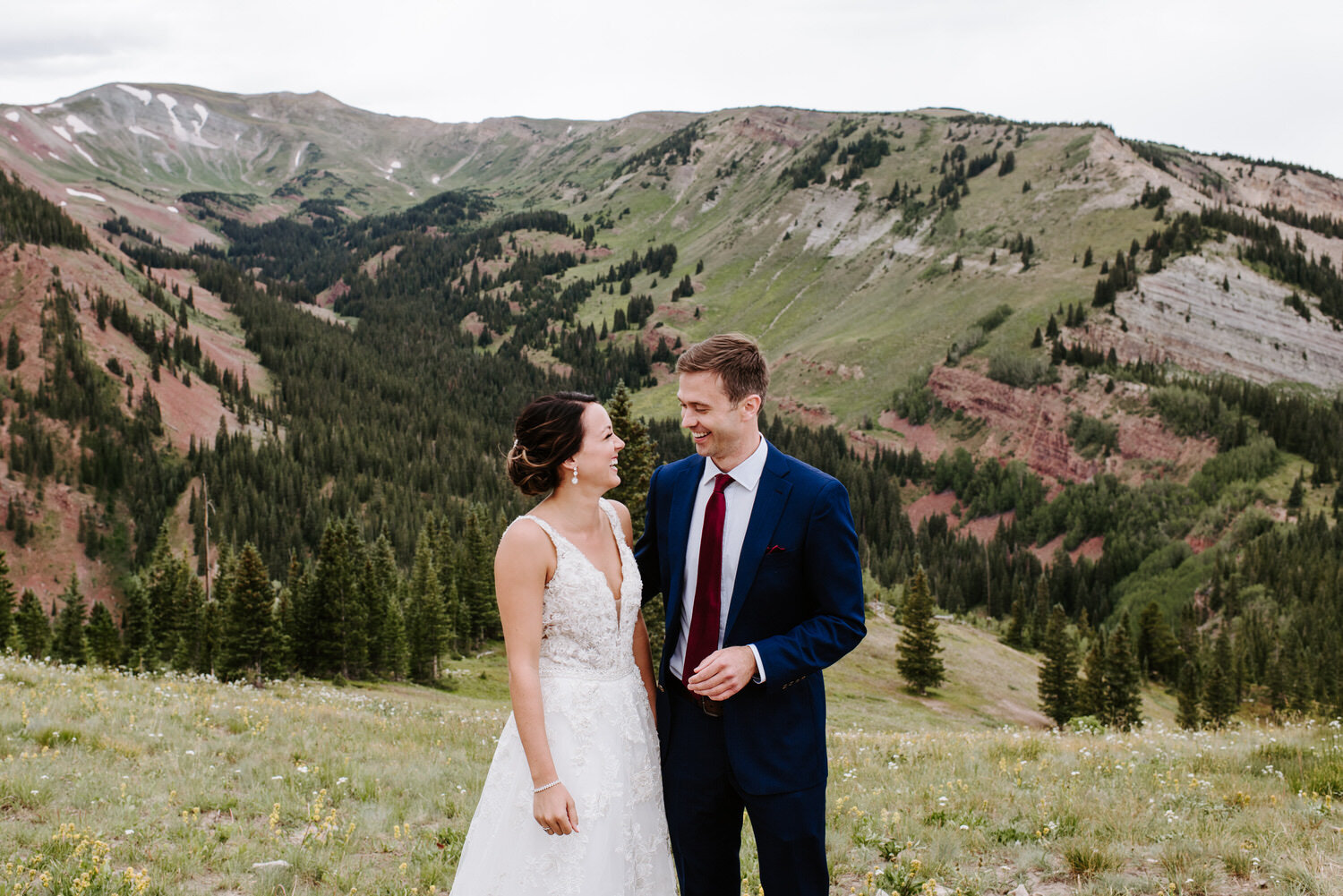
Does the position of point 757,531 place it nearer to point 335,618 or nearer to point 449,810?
point 449,810

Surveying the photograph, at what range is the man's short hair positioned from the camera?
438 centimetres

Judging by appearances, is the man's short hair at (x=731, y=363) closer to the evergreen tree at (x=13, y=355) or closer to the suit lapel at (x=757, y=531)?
the suit lapel at (x=757, y=531)

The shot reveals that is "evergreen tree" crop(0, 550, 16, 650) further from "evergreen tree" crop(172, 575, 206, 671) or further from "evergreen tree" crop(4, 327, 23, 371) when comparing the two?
"evergreen tree" crop(4, 327, 23, 371)

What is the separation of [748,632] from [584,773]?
137 centimetres

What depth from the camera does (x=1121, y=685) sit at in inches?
2212

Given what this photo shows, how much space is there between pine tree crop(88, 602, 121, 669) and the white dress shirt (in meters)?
67.5

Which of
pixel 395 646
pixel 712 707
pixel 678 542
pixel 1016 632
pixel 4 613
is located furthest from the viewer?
pixel 1016 632

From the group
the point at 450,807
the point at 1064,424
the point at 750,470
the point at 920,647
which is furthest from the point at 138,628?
the point at 1064,424

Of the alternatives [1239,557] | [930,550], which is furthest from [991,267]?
[1239,557]

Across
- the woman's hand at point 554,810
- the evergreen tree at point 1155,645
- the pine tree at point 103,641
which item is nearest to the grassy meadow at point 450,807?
the woman's hand at point 554,810

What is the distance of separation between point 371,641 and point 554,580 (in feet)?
179

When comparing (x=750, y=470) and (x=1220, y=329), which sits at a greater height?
(x=1220, y=329)

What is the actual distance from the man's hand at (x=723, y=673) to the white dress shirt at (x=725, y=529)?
16.6 inches

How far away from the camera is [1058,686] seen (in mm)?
55844
